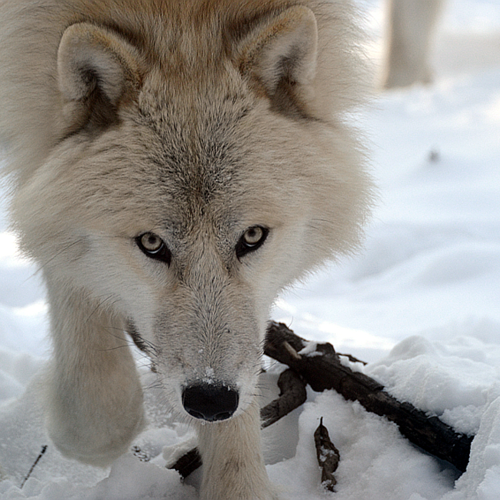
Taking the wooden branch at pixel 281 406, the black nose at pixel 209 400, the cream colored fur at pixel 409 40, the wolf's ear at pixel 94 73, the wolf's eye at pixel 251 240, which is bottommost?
the cream colored fur at pixel 409 40

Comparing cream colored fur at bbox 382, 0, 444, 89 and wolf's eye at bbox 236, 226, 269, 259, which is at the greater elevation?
wolf's eye at bbox 236, 226, 269, 259

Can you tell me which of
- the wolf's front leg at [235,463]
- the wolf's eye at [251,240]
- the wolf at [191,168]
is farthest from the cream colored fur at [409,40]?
the wolf's front leg at [235,463]

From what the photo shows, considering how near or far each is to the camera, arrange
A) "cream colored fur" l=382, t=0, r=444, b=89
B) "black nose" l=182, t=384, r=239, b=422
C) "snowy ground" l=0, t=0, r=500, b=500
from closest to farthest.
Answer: "black nose" l=182, t=384, r=239, b=422
"snowy ground" l=0, t=0, r=500, b=500
"cream colored fur" l=382, t=0, r=444, b=89

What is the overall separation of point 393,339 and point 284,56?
2173 millimetres

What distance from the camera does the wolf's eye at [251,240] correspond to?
229 cm

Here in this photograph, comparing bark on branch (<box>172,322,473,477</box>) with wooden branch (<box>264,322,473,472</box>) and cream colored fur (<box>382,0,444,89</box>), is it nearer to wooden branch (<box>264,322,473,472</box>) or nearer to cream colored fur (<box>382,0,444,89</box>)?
wooden branch (<box>264,322,473,472</box>)

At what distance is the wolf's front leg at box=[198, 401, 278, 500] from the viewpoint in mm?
2455

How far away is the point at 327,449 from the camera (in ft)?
8.53

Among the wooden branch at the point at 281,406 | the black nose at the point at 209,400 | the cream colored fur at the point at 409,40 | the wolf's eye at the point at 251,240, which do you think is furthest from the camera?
the cream colored fur at the point at 409,40

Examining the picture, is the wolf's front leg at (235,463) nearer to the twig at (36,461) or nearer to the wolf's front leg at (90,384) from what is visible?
the wolf's front leg at (90,384)

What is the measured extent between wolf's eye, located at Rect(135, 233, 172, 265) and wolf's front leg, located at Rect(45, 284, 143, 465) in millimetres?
612

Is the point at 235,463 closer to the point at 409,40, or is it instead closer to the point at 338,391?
the point at 338,391

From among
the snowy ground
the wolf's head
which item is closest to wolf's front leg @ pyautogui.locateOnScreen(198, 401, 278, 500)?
the snowy ground

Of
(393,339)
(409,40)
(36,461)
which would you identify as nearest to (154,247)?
(36,461)
